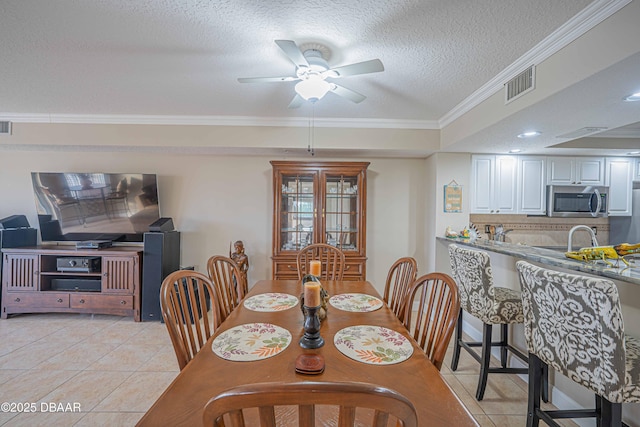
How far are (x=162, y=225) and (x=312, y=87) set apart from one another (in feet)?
8.70

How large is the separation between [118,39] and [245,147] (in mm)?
1660

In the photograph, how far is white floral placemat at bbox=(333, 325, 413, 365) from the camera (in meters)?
1.17

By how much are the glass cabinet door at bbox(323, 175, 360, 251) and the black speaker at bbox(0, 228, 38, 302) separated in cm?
380

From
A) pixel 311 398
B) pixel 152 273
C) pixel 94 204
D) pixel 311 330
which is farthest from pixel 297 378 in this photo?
pixel 94 204

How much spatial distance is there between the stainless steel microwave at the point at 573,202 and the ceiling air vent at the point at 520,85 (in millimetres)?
2336

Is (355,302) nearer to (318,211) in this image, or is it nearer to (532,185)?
(318,211)

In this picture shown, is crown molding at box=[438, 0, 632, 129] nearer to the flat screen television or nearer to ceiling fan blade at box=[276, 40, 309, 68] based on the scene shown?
ceiling fan blade at box=[276, 40, 309, 68]

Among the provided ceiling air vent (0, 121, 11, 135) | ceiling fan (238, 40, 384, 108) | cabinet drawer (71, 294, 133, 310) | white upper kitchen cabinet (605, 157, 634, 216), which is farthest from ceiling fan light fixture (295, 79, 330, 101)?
white upper kitchen cabinet (605, 157, 634, 216)

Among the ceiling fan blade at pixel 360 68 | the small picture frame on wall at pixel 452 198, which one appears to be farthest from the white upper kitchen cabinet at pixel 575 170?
the ceiling fan blade at pixel 360 68

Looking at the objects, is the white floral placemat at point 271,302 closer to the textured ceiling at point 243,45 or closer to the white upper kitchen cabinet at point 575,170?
the textured ceiling at point 243,45

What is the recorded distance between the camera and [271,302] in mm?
1856

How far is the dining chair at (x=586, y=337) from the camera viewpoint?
120 centimetres

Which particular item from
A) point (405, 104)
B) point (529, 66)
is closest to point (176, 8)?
point (405, 104)

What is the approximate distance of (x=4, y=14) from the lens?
1.64 m
